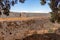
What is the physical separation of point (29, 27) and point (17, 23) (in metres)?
2.96

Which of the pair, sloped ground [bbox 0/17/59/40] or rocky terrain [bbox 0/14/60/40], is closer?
rocky terrain [bbox 0/14/60/40]

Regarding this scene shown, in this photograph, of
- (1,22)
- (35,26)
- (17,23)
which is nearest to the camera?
(1,22)

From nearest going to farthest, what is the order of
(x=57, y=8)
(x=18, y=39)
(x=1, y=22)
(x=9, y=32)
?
(x=57, y=8) < (x=18, y=39) < (x=9, y=32) < (x=1, y=22)

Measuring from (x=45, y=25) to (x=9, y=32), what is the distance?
10.4 m

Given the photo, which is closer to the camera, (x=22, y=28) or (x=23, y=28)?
(x=22, y=28)

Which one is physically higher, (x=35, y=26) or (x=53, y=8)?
(x=53, y=8)

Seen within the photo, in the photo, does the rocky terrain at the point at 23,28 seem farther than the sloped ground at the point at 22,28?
No

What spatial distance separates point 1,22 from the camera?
31828mm

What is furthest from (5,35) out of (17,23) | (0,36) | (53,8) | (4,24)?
(53,8)

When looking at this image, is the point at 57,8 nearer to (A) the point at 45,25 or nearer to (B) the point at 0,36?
(B) the point at 0,36

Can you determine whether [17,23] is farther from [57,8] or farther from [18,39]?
[57,8]

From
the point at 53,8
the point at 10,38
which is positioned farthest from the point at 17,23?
the point at 53,8

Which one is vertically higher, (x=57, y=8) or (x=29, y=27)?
(x=57, y=8)

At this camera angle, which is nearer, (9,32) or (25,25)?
(9,32)
